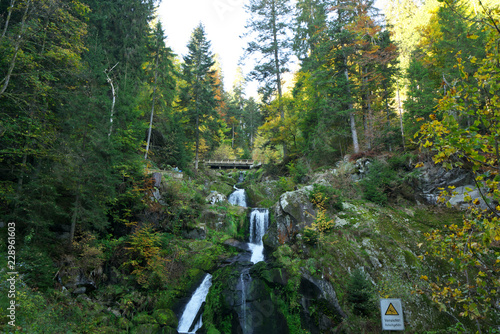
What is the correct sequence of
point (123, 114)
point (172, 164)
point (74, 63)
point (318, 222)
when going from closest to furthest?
point (74, 63), point (318, 222), point (123, 114), point (172, 164)

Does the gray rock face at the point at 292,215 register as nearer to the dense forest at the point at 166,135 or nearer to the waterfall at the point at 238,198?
the dense forest at the point at 166,135

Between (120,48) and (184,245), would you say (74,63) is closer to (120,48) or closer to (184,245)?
(120,48)

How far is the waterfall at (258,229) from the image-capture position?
1494 cm

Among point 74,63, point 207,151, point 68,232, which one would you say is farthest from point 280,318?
point 207,151

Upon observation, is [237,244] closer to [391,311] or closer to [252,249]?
[252,249]

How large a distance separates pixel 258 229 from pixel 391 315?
12213mm

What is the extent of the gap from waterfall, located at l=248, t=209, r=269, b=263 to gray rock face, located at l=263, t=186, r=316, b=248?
167 centimetres

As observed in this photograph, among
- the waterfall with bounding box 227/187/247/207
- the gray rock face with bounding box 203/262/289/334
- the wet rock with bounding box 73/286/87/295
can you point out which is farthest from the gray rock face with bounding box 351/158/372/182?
the wet rock with bounding box 73/286/87/295

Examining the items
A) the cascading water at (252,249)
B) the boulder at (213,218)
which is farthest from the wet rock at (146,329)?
the boulder at (213,218)

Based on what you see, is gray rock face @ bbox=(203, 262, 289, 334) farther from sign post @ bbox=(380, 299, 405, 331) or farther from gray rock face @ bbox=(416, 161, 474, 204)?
gray rock face @ bbox=(416, 161, 474, 204)

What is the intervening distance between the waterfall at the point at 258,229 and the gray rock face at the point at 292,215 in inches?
65.6

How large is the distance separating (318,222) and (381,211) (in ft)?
10.5

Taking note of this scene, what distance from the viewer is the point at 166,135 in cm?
2403

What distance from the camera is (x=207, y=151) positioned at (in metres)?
33.8
